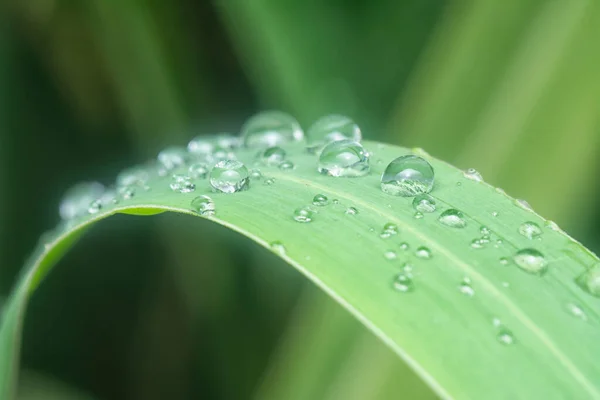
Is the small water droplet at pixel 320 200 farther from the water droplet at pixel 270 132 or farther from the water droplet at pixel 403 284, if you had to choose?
the water droplet at pixel 270 132

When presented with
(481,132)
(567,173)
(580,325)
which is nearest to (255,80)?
(481,132)

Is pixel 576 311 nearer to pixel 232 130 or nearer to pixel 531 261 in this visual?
pixel 531 261

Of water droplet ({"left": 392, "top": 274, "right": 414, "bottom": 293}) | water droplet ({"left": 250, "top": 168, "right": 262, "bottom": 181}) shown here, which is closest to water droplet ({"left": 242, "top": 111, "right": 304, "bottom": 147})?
water droplet ({"left": 250, "top": 168, "right": 262, "bottom": 181})

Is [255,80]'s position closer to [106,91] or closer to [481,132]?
[106,91]

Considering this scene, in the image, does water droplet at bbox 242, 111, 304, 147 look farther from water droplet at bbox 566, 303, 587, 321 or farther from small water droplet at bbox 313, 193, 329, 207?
water droplet at bbox 566, 303, 587, 321

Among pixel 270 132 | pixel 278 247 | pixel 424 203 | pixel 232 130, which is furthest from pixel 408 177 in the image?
pixel 232 130
